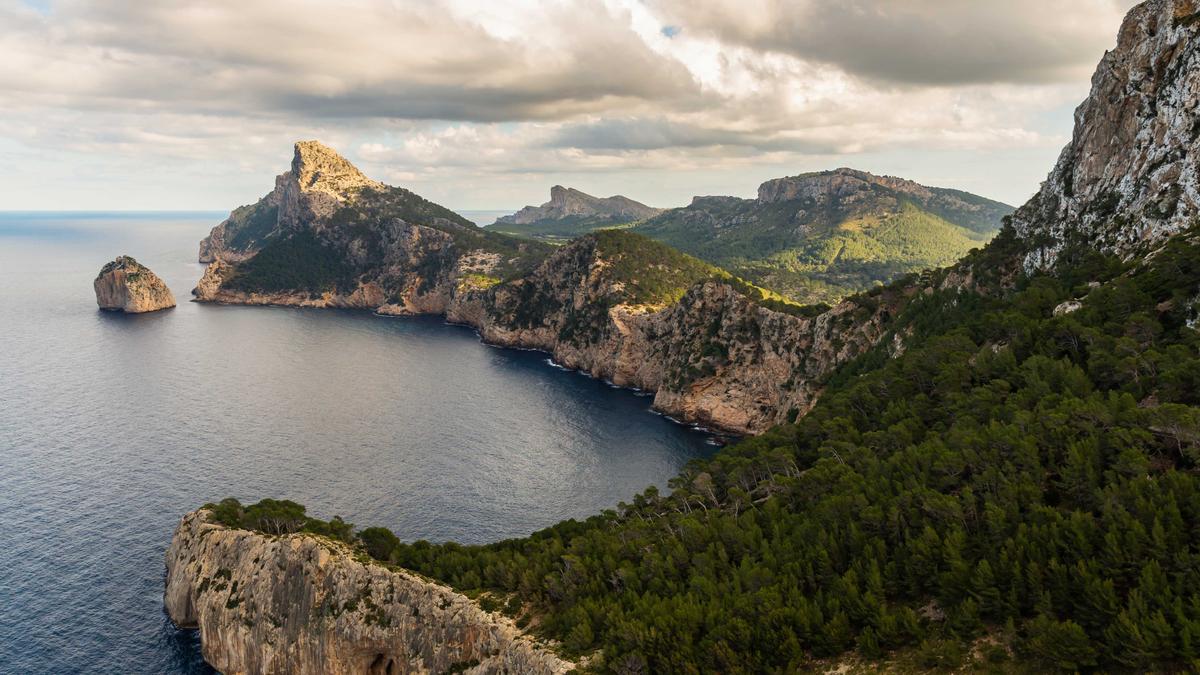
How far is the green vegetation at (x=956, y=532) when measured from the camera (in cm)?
3856

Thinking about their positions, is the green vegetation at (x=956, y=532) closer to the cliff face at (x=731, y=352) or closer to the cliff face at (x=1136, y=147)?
the cliff face at (x=1136, y=147)

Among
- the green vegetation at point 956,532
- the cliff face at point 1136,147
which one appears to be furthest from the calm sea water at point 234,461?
the cliff face at point 1136,147

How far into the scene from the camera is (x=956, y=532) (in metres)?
45.3

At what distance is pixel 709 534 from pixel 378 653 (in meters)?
34.1

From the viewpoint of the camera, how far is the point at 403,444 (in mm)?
132375

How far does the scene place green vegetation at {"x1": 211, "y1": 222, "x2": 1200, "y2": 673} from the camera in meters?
38.6

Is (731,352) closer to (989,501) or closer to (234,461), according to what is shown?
(234,461)

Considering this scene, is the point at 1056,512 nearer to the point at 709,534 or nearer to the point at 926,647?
the point at 926,647

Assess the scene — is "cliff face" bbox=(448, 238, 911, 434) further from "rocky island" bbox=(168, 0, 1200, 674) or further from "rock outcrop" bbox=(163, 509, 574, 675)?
"rock outcrop" bbox=(163, 509, 574, 675)

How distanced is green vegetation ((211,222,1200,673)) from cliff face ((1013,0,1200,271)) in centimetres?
605

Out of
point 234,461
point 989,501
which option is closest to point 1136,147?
point 989,501

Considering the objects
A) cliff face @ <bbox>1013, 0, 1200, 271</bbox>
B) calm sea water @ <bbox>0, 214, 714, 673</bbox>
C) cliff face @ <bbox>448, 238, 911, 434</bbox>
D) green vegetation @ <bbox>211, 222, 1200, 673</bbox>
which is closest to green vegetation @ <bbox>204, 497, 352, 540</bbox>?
green vegetation @ <bbox>211, 222, 1200, 673</bbox>

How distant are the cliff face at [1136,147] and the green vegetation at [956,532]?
6.05 m

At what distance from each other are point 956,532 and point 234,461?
4567 inches
